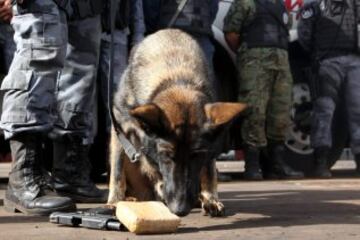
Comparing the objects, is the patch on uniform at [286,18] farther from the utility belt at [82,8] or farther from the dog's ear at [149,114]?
the dog's ear at [149,114]

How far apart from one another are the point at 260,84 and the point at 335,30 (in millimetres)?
1043

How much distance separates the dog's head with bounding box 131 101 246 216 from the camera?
3635 millimetres

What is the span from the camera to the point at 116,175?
4410 millimetres

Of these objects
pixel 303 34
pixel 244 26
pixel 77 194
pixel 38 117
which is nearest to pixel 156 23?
pixel 244 26

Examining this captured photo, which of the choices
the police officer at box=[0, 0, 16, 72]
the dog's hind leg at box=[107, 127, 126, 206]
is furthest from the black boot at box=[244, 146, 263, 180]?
the dog's hind leg at box=[107, 127, 126, 206]

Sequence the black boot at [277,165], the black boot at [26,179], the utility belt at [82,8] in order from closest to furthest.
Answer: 1. the black boot at [26,179]
2. the utility belt at [82,8]
3. the black boot at [277,165]

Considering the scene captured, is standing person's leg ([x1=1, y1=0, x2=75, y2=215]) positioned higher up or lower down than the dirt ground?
higher up

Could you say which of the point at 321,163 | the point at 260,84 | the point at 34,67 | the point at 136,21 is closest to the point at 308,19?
the point at 260,84

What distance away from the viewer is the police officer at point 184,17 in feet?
22.8

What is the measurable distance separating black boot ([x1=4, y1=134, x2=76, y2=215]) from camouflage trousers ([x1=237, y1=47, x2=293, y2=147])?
361 centimetres

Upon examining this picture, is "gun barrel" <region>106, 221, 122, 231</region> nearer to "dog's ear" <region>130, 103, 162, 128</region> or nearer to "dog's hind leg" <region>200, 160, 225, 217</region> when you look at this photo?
"dog's ear" <region>130, 103, 162, 128</region>

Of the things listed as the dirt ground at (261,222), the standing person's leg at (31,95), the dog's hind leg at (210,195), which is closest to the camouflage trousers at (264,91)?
the dirt ground at (261,222)

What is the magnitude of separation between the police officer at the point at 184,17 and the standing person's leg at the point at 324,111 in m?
1.55

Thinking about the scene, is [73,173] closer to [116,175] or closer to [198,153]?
[116,175]
